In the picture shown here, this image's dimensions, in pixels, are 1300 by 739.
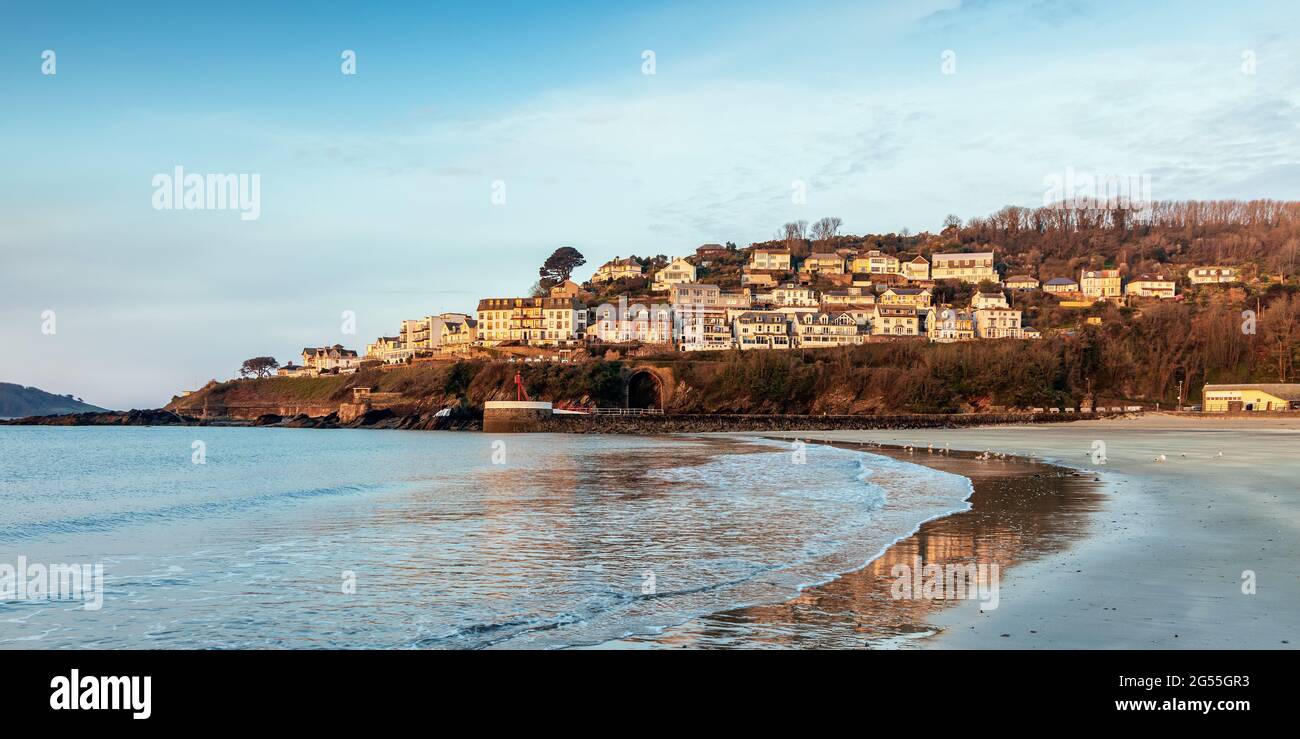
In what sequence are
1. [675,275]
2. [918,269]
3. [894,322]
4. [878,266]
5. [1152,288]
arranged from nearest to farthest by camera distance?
[894,322]
[1152,288]
[675,275]
[918,269]
[878,266]

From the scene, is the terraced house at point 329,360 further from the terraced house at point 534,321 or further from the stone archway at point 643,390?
the stone archway at point 643,390

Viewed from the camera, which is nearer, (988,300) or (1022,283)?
(988,300)

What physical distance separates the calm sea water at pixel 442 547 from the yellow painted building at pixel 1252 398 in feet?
197

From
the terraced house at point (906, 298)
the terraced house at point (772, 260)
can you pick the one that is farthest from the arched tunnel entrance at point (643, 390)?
the terraced house at point (772, 260)

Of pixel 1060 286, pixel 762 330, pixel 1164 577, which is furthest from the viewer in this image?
pixel 1060 286

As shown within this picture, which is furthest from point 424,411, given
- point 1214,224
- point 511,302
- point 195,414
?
point 1214,224

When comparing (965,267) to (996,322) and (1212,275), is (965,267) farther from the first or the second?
(1212,275)

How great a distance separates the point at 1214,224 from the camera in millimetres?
175875

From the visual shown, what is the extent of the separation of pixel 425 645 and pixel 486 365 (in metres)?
98.1

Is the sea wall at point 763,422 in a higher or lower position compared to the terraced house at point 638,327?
lower

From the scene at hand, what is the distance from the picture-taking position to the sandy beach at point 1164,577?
809cm

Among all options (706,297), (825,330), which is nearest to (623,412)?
(825,330)

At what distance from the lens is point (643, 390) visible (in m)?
101

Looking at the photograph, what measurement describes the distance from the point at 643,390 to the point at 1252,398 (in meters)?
58.0
